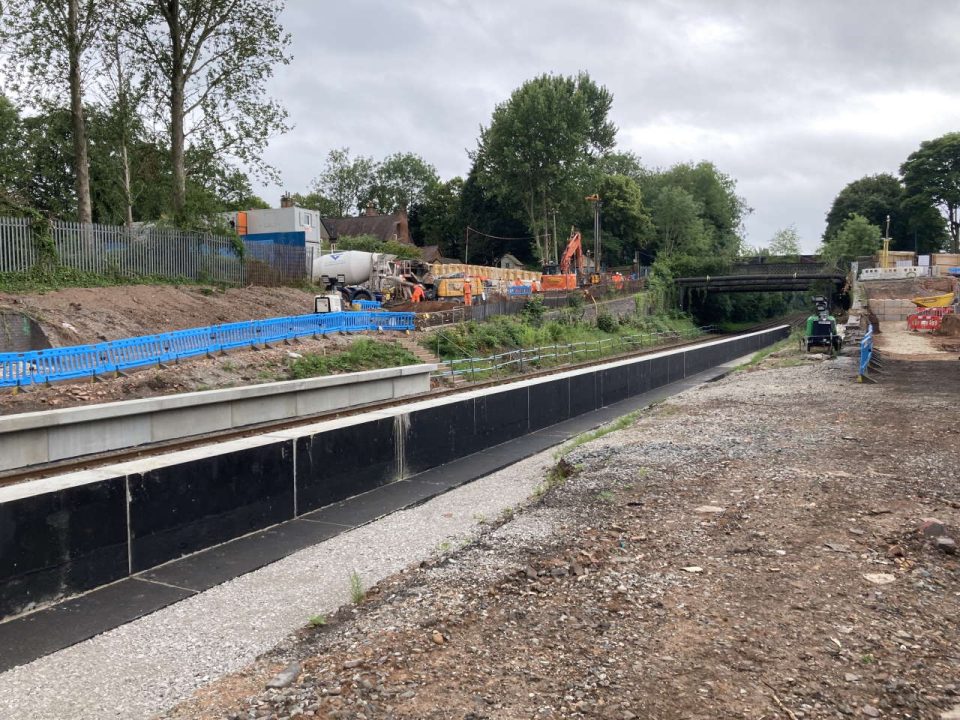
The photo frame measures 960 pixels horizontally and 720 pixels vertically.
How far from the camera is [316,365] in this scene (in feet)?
76.7

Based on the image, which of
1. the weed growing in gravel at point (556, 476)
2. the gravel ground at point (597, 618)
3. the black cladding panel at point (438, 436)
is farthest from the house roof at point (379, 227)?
the gravel ground at point (597, 618)

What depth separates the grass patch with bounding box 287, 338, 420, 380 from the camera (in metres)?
22.9

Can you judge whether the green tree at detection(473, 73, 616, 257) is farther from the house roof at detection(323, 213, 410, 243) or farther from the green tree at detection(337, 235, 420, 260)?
the house roof at detection(323, 213, 410, 243)

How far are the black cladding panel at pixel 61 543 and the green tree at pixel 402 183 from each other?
99752mm

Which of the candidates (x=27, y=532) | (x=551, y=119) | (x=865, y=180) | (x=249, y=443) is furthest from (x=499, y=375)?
(x=865, y=180)

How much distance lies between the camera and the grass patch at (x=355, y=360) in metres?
22.9

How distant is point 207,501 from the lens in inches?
303

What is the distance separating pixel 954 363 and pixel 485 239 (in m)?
59.8

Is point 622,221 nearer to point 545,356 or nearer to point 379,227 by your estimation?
point 379,227

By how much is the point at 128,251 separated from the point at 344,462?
21.7m

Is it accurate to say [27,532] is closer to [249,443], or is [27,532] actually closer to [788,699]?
[249,443]

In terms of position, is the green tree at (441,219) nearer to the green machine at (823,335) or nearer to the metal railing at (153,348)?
the green machine at (823,335)

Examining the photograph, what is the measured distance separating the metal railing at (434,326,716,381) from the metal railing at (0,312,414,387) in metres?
4.48

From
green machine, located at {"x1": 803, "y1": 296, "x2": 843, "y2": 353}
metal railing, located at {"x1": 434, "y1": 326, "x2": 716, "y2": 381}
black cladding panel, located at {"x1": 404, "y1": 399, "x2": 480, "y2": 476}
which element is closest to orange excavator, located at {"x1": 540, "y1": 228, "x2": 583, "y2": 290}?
metal railing, located at {"x1": 434, "y1": 326, "x2": 716, "y2": 381}
